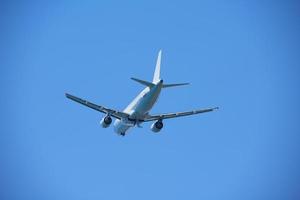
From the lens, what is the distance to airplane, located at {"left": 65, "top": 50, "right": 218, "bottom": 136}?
6372 cm

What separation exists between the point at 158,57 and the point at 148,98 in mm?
8065

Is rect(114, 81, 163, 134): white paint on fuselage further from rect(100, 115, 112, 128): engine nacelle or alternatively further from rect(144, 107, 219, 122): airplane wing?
rect(100, 115, 112, 128): engine nacelle

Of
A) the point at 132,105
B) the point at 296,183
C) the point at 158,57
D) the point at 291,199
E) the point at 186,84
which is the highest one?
the point at 296,183

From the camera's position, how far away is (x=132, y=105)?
7162 centimetres

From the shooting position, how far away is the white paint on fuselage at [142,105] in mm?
63688

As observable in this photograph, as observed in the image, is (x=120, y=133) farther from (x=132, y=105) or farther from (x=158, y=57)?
(x=158, y=57)

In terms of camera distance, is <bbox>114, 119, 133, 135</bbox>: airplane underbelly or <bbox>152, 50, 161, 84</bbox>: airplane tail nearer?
<bbox>152, 50, 161, 84</bbox>: airplane tail

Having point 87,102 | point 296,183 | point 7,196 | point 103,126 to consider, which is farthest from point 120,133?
point 7,196

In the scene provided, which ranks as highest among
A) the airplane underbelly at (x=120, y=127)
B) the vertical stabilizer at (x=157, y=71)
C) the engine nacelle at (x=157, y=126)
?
the vertical stabilizer at (x=157, y=71)

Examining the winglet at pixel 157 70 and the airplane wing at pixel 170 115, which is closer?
the winglet at pixel 157 70

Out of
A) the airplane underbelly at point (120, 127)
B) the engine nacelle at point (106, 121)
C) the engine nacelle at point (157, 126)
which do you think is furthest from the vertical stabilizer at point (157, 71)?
the airplane underbelly at point (120, 127)

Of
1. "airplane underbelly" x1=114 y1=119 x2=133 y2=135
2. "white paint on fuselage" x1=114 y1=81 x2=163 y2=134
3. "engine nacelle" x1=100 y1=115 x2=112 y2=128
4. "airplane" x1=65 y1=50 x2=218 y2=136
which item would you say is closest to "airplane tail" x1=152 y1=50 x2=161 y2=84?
"airplane" x1=65 y1=50 x2=218 y2=136

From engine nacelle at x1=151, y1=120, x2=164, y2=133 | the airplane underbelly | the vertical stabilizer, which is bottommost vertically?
engine nacelle at x1=151, y1=120, x2=164, y2=133

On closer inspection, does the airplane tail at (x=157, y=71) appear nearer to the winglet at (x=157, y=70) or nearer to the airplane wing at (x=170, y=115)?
the winglet at (x=157, y=70)
